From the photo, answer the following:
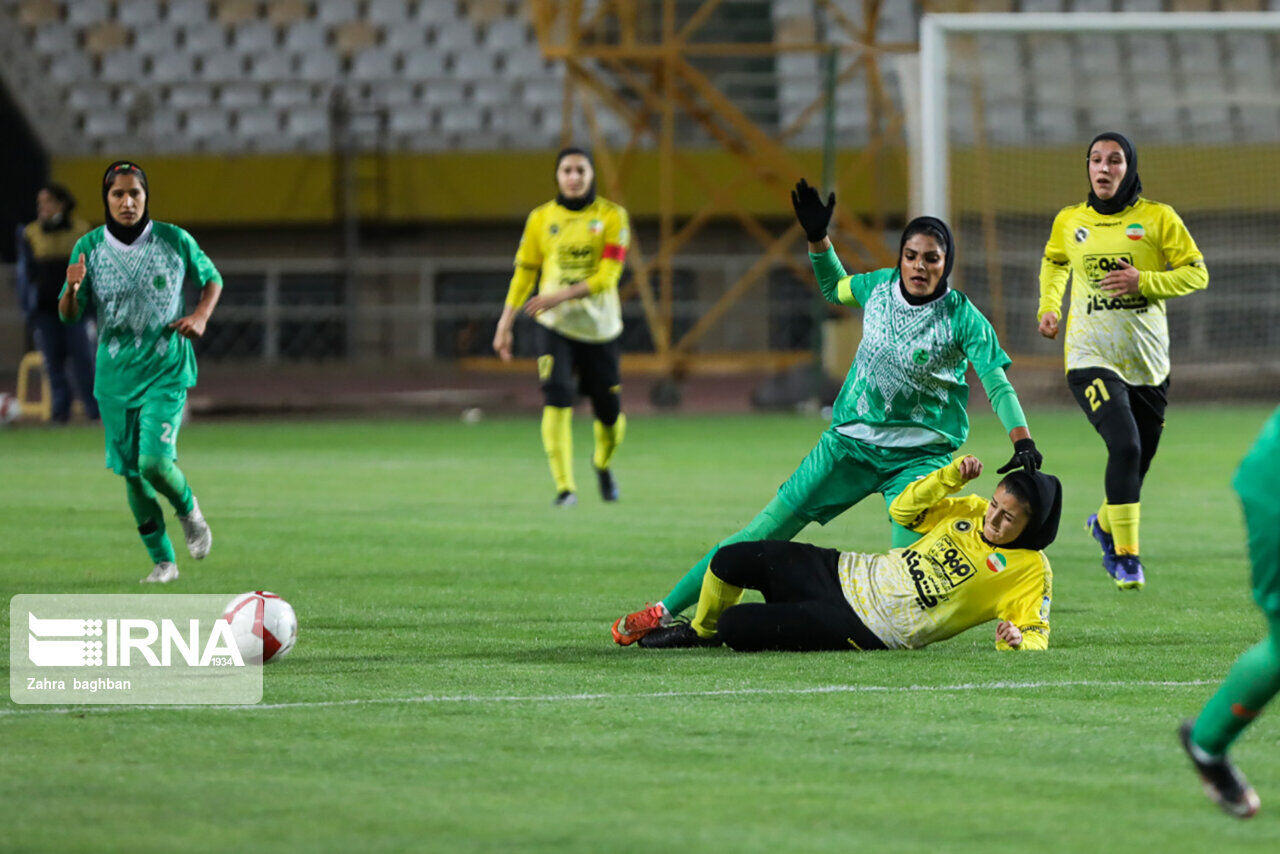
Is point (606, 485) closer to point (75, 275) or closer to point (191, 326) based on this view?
point (191, 326)

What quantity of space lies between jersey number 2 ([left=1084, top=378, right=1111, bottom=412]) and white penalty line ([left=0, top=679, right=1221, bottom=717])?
2.90 metres

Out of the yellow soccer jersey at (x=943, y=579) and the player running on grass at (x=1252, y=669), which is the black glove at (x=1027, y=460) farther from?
the player running on grass at (x=1252, y=669)

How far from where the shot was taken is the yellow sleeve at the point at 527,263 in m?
12.6

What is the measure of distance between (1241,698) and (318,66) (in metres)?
28.2

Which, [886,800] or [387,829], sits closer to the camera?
[387,829]

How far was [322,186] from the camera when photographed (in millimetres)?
28953

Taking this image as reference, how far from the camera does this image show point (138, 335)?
9.02 metres

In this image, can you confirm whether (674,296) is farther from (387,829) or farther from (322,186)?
(387,829)

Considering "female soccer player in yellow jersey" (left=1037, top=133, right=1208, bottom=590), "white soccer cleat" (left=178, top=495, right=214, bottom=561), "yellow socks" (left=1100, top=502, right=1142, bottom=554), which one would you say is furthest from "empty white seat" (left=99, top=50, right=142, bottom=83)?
"yellow socks" (left=1100, top=502, right=1142, bottom=554)

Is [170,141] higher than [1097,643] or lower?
higher

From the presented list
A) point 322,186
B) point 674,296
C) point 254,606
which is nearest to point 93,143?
point 322,186

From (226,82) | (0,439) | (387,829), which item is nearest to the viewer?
(387,829)

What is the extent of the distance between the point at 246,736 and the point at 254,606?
49.5 inches

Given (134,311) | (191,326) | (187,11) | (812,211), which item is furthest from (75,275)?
(187,11)
